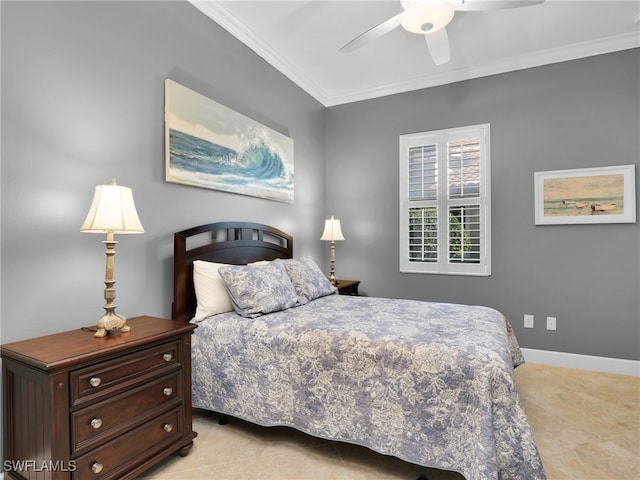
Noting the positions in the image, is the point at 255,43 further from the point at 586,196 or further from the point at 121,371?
the point at 586,196

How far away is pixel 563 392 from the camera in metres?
2.86

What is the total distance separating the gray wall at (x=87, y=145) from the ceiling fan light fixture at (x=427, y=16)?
4.93 feet

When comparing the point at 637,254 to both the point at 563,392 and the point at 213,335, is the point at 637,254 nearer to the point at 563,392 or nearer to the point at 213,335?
the point at 563,392

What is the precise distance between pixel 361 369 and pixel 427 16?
7.32ft


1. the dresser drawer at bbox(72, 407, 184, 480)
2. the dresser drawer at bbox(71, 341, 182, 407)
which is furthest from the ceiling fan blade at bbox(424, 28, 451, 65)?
the dresser drawer at bbox(72, 407, 184, 480)

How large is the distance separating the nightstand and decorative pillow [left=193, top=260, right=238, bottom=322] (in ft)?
5.01

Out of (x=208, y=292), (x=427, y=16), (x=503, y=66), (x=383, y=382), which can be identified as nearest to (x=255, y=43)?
(x=427, y=16)

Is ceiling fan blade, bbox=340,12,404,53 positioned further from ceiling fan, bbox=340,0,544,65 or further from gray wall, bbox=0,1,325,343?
gray wall, bbox=0,1,325,343

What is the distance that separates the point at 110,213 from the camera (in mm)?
1696

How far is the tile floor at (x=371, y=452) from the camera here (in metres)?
1.85

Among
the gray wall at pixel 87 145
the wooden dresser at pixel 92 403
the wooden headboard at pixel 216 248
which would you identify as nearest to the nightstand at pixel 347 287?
the wooden headboard at pixel 216 248

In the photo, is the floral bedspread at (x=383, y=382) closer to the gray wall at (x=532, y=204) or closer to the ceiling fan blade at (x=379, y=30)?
the gray wall at (x=532, y=204)

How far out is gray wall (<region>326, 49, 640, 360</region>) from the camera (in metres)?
3.29

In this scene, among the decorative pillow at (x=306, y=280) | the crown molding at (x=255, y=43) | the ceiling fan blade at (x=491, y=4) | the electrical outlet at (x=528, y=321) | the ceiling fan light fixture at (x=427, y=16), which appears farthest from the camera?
the electrical outlet at (x=528, y=321)
